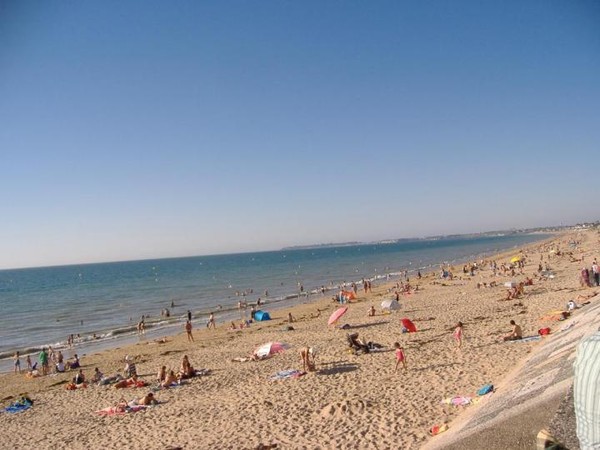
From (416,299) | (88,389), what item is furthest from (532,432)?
(416,299)

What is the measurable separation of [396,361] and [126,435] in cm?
831

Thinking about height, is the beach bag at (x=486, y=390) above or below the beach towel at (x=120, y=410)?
above

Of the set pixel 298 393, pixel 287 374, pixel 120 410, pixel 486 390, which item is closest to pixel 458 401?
pixel 486 390

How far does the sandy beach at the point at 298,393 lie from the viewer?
33.2ft

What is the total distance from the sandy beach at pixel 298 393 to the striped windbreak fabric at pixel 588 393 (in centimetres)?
598

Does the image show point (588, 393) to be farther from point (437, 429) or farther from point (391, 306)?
point (391, 306)

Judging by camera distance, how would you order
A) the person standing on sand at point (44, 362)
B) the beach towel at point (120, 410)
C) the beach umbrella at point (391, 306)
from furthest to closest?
the beach umbrella at point (391, 306)
the person standing on sand at point (44, 362)
the beach towel at point (120, 410)

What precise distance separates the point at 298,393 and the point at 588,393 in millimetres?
10576

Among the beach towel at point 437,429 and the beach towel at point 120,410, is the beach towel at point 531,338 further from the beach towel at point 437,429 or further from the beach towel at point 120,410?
the beach towel at point 120,410

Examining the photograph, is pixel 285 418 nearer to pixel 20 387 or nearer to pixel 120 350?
pixel 20 387

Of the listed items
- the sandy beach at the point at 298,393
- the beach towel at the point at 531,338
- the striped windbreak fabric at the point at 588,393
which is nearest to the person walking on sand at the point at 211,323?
the sandy beach at the point at 298,393

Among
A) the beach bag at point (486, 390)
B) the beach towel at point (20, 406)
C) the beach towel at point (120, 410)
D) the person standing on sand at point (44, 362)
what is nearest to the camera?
the beach bag at point (486, 390)

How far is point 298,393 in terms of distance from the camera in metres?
12.9

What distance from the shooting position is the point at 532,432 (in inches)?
189
